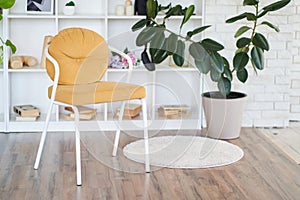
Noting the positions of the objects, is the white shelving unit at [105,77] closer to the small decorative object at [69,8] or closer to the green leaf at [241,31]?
the small decorative object at [69,8]

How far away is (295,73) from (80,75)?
6.87 feet

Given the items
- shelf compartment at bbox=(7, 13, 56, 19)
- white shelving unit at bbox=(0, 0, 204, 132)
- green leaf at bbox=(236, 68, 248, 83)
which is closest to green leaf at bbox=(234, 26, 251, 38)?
green leaf at bbox=(236, 68, 248, 83)

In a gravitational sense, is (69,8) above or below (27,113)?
above

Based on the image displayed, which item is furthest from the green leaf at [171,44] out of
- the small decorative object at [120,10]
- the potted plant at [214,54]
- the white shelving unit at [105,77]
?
the small decorative object at [120,10]

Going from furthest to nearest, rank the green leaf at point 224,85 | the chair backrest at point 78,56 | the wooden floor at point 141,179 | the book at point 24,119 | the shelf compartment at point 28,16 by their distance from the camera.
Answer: the book at point 24,119 < the shelf compartment at point 28,16 < the green leaf at point 224,85 < the chair backrest at point 78,56 < the wooden floor at point 141,179

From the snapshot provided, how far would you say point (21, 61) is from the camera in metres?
4.36

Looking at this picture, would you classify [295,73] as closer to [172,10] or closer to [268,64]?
[268,64]

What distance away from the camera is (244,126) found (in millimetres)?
4641

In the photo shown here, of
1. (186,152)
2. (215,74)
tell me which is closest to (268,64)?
(215,74)

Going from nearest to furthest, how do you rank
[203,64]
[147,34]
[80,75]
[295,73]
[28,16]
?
[80,75], [147,34], [203,64], [28,16], [295,73]

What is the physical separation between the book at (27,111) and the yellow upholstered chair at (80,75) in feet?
2.88

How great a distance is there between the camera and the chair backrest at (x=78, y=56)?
3576mm

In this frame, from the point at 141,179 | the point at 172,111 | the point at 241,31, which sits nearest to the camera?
the point at 141,179

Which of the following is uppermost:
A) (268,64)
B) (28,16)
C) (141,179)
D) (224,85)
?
(28,16)
